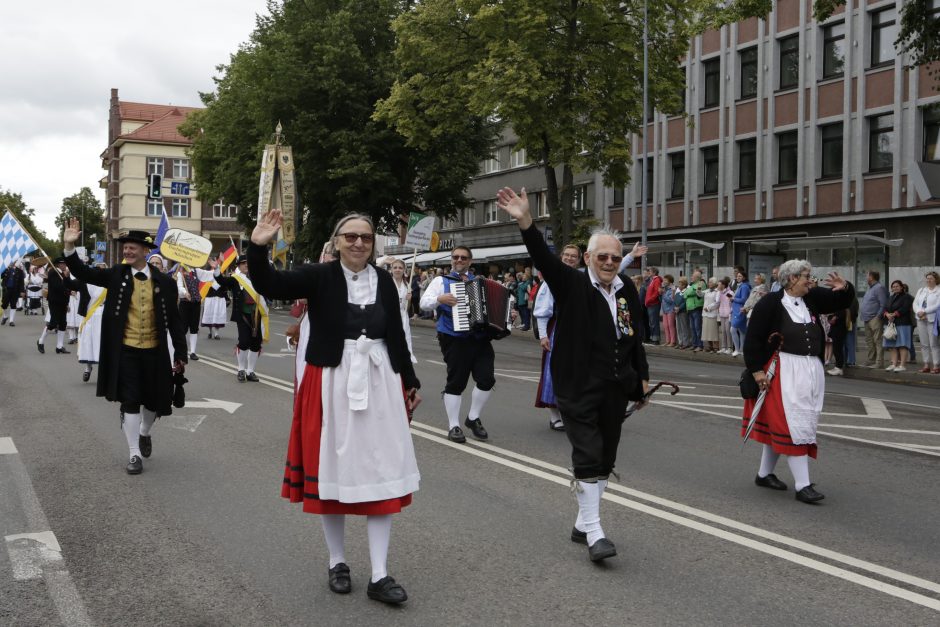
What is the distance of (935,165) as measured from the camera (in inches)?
520

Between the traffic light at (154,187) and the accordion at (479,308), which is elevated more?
the traffic light at (154,187)

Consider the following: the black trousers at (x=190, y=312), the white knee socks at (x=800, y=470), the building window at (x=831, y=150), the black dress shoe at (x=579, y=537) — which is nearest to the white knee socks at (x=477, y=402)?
the white knee socks at (x=800, y=470)

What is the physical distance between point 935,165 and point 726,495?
310 inches

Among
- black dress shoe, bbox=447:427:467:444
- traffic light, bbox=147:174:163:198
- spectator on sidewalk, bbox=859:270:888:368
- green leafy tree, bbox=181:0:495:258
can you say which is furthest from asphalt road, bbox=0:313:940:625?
traffic light, bbox=147:174:163:198

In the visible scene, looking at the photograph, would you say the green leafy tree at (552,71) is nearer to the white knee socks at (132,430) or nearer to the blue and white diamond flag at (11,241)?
the blue and white diamond flag at (11,241)

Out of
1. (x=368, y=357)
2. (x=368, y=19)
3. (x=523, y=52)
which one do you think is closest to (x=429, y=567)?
(x=368, y=357)

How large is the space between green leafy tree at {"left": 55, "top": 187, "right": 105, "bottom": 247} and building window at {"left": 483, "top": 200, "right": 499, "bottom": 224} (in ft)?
311

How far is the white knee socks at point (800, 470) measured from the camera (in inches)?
285

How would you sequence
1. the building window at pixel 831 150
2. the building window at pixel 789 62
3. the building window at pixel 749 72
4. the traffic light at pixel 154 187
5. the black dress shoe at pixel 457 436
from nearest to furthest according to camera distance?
the black dress shoe at pixel 457 436 < the building window at pixel 831 150 < the building window at pixel 789 62 < the building window at pixel 749 72 < the traffic light at pixel 154 187

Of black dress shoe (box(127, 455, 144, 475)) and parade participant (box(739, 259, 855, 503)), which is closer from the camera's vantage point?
parade participant (box(739, 259, 855, 503))

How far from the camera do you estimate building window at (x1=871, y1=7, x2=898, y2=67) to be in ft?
97.1

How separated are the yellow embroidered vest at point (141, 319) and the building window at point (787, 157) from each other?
93.3 feet

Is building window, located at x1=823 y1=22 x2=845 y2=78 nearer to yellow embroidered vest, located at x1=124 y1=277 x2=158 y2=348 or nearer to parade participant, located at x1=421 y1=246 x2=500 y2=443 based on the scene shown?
parade participant, located at x1=421 y1=246 x2=500 y2=443

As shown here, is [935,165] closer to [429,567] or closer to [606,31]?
[429,567]
